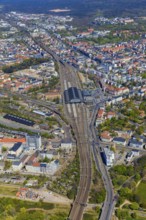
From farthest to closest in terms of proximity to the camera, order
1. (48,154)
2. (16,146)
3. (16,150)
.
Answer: (16,146) < (16,150) < (48,154)

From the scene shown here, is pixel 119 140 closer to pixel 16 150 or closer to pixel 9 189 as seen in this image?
pixel 16 150

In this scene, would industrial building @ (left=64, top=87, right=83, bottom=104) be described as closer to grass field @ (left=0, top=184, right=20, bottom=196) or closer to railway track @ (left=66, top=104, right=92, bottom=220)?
railway track @ (left=66, top=104, right=92, bottom=220)

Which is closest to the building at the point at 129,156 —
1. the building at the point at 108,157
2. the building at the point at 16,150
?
the building at the point at 108,157

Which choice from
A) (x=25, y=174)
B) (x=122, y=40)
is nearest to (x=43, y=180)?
(x=25, y=174)

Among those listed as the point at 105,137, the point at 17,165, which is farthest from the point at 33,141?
the point at 105,137

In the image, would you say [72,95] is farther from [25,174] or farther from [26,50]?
[26,50]

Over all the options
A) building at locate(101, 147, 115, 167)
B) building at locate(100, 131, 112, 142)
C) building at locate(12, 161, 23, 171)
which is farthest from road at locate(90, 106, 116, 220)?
building at locate(12, 161, 23, 171)
